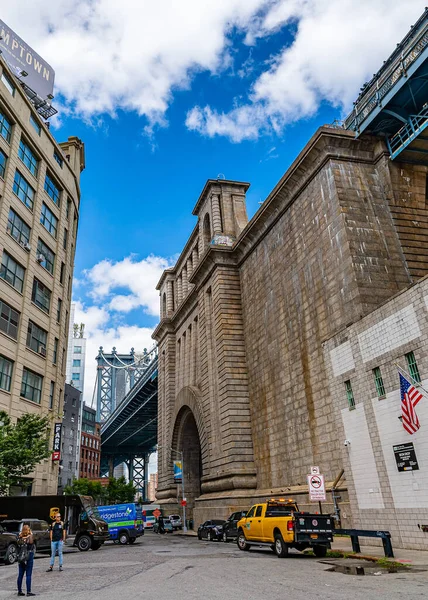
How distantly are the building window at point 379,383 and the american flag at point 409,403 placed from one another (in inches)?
79.9

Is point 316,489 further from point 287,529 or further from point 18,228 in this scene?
point 18,228

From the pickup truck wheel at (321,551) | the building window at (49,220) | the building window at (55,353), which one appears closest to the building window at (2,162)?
the building window at (49,220)

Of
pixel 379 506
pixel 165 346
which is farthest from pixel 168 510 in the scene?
pixel 379 506

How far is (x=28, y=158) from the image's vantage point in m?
38.9

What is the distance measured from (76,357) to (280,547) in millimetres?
146508

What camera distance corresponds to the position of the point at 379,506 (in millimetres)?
18828

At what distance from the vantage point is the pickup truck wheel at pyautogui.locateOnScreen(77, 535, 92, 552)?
26.3m

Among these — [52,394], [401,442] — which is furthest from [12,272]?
[401,442]

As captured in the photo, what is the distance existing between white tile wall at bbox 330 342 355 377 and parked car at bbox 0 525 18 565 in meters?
15.3

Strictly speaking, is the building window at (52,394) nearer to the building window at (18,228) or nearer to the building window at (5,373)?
the building window at (5,373)

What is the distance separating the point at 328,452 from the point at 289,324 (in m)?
8.55

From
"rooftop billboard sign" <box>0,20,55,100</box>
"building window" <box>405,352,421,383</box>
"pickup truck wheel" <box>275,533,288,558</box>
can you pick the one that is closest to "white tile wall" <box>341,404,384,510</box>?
"building window" <box>405,352,421,383</box>

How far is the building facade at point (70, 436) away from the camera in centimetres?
9225

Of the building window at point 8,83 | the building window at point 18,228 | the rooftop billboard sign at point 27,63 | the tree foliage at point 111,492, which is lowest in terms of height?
the tree foliage at point 111,492
